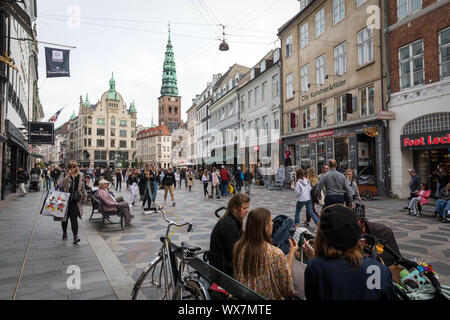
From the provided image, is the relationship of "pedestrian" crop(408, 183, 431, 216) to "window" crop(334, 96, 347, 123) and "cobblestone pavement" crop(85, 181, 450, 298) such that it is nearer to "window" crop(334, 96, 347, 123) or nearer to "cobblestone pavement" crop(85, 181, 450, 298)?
"cobblestone pavement" crop(85, 181, 450, 298)

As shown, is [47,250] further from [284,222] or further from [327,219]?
[327,219]

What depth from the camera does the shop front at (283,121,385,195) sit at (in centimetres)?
1623

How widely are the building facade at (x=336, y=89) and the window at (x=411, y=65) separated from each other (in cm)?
106

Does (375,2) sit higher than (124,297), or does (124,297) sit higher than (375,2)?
(375,2)

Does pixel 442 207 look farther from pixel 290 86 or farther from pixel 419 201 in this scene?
pixel 290 86

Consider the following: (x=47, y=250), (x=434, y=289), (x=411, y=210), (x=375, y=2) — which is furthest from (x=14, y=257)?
(x=375, y=2)

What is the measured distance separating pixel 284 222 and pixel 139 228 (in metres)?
5.66

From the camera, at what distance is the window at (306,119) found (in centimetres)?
2306

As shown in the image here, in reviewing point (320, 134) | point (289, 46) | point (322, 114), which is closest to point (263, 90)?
point (289, 46)

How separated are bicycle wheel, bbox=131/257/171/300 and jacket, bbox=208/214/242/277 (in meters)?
0.60

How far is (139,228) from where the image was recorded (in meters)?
8.55

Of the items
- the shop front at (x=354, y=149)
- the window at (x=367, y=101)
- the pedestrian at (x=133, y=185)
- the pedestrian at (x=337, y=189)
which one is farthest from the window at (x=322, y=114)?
the pedestrian at (x=337, y=189)
